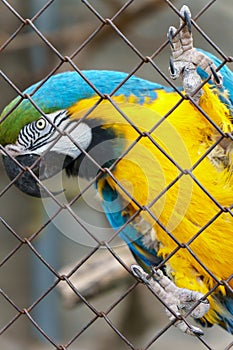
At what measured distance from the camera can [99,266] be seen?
2641mm

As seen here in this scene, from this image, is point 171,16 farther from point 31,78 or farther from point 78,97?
point 78,97

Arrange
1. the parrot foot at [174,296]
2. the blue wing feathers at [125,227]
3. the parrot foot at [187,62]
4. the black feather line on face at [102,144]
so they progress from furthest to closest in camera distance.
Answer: the blue wing feathers at [125,227] → the black feather line on face at [102,144] → the parrot foot at [174,296] → the parrot foot at [187,62]

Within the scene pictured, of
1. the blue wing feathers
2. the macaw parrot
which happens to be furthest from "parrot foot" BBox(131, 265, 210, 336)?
the blue wing feathers

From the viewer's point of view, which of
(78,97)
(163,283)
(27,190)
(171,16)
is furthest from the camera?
(171,16)

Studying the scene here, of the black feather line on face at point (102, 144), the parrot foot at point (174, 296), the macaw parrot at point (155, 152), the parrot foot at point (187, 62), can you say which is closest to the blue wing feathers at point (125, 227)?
the macaw parrot at point (155, 152)

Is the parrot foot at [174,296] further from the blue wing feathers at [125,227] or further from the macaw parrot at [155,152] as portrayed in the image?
the blue wing feathers at [125,227]

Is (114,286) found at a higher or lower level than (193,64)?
lower

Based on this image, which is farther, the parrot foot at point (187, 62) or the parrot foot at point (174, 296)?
the parrot foot at point (174, 296)

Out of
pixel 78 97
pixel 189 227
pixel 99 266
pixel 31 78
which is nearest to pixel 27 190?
pixel 78 97

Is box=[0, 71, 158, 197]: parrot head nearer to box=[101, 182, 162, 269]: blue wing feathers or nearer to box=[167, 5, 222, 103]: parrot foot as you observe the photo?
box=[101, 182, 162, 269]: blue wing feathers

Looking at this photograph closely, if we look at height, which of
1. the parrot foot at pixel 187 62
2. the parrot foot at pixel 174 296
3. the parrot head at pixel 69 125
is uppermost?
the parrot foot at pixel 187 62

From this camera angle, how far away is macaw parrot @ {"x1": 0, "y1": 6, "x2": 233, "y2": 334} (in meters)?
1.71

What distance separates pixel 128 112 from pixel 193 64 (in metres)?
0.30

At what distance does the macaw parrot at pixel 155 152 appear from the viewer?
5.59 feet
